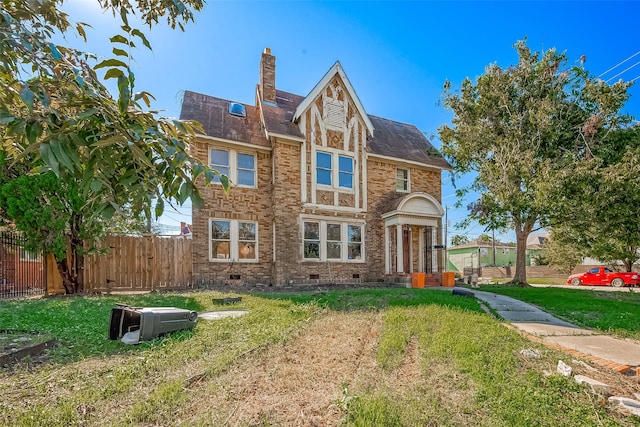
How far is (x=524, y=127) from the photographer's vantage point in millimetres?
15969

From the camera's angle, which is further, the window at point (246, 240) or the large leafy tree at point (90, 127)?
the window at point (246, 240)

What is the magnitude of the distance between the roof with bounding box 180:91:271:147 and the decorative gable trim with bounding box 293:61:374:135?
1.94m

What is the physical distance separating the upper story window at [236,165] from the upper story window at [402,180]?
7.09m

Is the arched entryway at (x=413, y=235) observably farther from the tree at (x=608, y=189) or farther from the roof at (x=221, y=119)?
the roof at (x=221, y=119)

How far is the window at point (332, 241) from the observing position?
1428 centimetres

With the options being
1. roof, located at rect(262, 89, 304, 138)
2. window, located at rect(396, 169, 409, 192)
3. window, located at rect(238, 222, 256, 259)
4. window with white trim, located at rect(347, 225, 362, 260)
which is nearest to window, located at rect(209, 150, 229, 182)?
roof, located at rect(262, 89, 304, 138)

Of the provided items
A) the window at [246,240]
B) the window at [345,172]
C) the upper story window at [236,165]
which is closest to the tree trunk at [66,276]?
the window at [246,240]

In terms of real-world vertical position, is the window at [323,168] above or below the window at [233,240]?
above

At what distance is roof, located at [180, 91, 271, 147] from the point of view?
44.7 feet

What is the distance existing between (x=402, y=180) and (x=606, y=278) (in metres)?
18.4

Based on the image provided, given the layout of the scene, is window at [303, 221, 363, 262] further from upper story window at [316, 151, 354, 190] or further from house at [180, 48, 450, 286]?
upper story window at [316, 151, 354, 190]

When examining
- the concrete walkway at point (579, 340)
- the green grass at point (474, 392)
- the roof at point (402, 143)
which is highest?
the roof at point (402, 143)

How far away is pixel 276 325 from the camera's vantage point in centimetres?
521

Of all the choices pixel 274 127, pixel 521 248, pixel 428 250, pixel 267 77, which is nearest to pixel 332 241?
pixel 428 250
